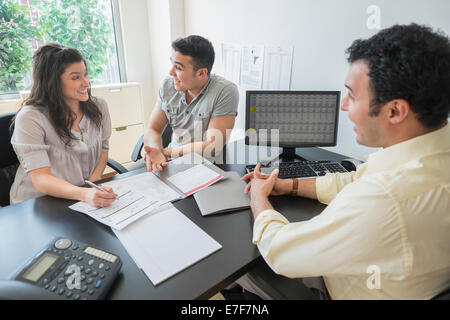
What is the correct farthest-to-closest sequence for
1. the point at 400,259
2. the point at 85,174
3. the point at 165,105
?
the point at 165,105, the point at 85,174, the point at 400,259

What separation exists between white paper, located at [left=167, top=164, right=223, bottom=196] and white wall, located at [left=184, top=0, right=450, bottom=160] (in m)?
0.94

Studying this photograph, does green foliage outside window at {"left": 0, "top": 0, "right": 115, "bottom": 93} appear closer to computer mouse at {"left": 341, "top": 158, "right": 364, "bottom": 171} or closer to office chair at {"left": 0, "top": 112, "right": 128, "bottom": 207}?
office chair at {"left": 0, "top": 112, "right": 128, "bottom": 207}

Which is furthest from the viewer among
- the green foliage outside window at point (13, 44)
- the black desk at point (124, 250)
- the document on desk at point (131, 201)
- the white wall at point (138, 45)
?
the white wall at point (138, 45)

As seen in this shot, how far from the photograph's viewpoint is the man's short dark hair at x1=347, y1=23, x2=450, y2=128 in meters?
0.63

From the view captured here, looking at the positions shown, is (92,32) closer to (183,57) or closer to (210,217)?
(183,57)

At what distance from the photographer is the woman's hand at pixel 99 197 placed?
1.00 meters

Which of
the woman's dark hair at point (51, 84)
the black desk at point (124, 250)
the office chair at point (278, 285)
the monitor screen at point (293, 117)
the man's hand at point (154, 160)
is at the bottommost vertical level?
the office chair at point (278, 285)

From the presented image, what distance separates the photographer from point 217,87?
1793 mm

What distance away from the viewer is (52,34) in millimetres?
2539

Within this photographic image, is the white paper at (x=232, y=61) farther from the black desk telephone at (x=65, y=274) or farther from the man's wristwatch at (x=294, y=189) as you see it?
the black desk telephone at (x=65, y=274)

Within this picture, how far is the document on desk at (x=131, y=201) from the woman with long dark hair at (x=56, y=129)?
0.15 meters

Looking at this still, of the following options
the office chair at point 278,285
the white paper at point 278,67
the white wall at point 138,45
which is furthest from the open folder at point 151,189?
the white wall at point 138,45

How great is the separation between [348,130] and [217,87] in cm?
86

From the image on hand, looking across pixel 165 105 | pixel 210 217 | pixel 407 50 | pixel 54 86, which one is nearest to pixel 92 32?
pixel 165 105
